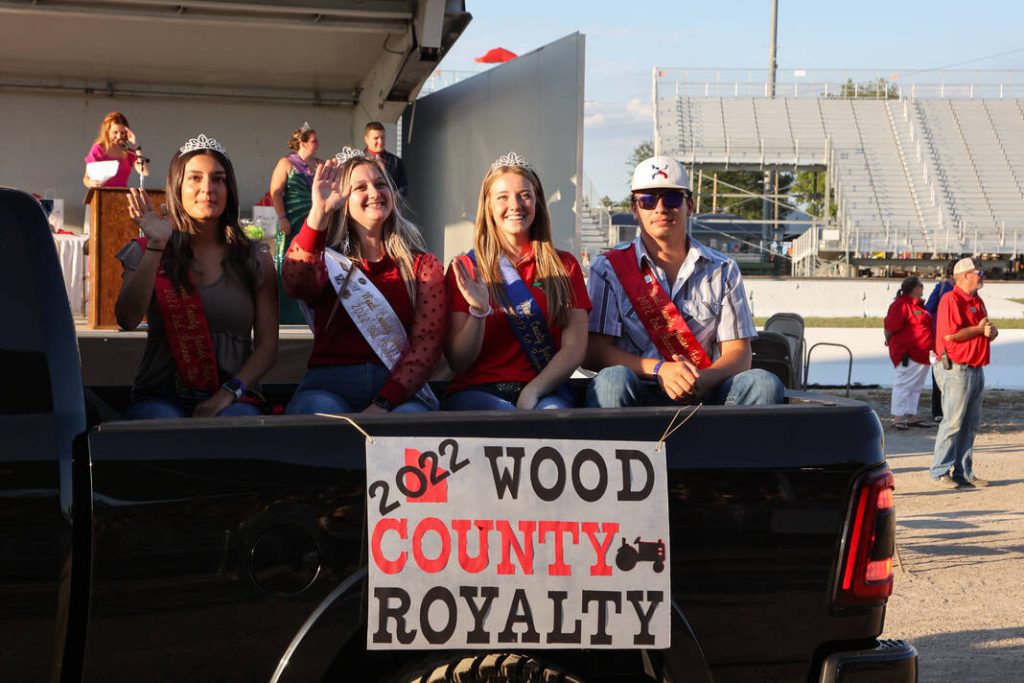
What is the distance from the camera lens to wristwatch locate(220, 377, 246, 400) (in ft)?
12.4

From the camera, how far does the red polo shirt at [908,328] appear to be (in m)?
13.4

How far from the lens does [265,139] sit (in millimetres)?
12852

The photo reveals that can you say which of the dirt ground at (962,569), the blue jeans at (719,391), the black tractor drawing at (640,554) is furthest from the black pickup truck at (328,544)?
the dirt ground at (962,569)

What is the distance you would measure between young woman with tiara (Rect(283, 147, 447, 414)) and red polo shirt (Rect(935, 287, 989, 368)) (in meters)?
6.78

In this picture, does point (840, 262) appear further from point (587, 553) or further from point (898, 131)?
point (587, 553)

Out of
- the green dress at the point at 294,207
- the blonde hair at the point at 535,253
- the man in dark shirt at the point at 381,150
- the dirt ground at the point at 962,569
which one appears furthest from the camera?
the man in dark shirt at the point at 381,150

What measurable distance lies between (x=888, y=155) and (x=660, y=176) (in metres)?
50.7

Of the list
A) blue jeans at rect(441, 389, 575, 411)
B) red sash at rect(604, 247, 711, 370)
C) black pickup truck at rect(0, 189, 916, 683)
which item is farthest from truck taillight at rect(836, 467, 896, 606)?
red sash at rect(604, 247, 711, 370)

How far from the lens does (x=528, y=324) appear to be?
4109 millimetres

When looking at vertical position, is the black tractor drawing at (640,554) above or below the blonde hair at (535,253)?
below

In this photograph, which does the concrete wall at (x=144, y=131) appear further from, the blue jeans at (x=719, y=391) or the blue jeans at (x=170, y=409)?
the blue jeans at (x=719, y=391)

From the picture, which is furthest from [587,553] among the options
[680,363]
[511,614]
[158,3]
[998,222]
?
[998,222]

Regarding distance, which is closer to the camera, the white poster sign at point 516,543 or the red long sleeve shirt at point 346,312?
the white poster sign at point 516,543

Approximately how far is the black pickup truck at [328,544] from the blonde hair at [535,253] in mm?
1443
